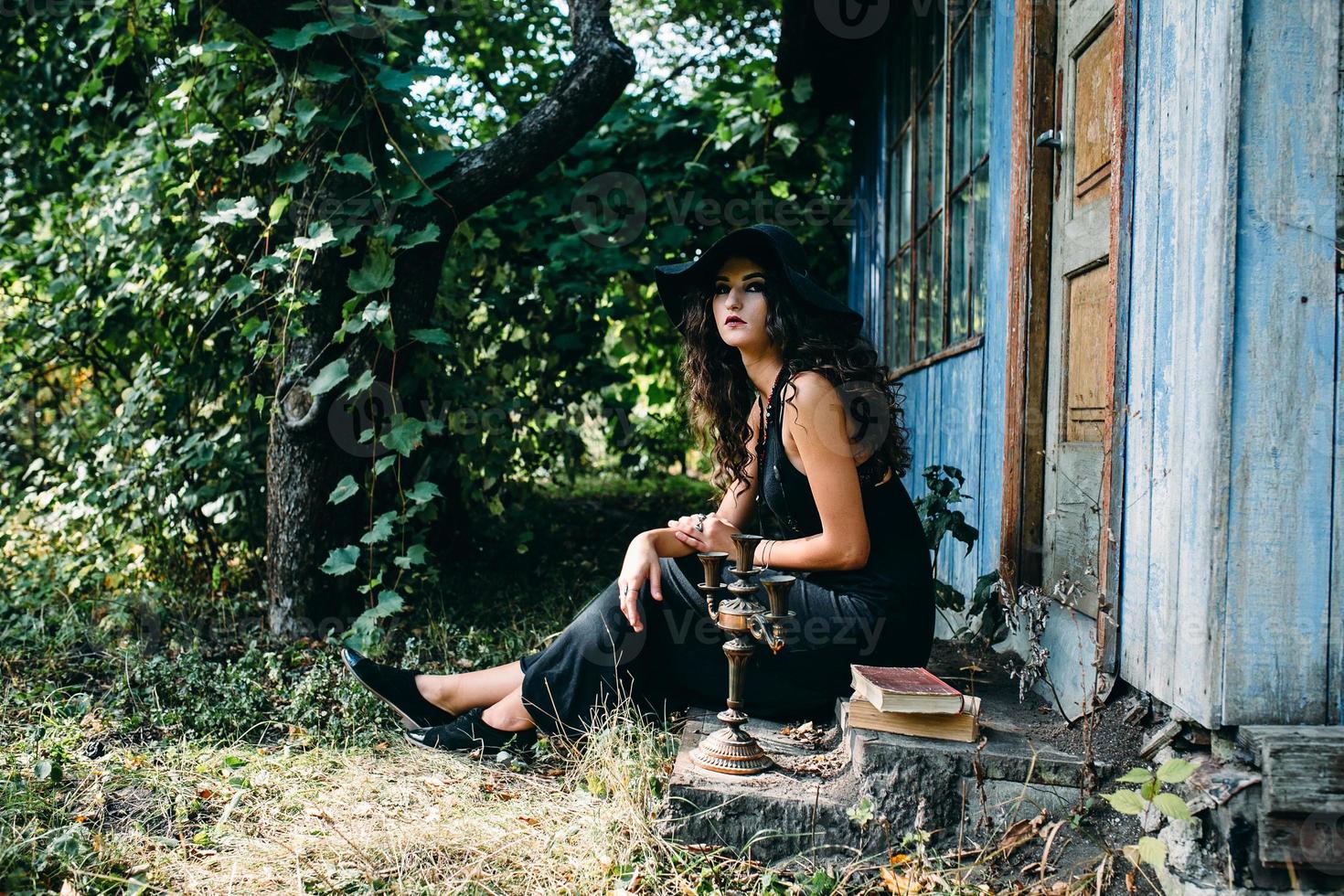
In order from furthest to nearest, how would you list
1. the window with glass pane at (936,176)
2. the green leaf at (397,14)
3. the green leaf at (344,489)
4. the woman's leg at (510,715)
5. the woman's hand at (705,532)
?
1. the green leaf at (344,489)
2. the green leaf at (397,14)
3. the window with glass pane at (936,176)
4. the woman's leg at (510,715)
5. the woman's hand at (705,532)

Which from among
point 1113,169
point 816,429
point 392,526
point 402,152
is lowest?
point 392,526

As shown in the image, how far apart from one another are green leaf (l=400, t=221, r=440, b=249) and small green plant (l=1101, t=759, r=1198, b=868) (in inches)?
111

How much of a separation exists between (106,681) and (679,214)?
3.84 metres

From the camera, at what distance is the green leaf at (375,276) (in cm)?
365

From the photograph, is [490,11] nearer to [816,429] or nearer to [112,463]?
[112,463]

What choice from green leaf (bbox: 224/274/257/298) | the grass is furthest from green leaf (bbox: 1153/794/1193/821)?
green leaf (bbox: 224/274/257/298)

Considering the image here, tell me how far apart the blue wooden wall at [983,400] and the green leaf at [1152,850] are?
4.16ft

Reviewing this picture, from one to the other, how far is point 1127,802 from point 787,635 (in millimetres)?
840

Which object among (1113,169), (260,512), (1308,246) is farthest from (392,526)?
(1308,246)

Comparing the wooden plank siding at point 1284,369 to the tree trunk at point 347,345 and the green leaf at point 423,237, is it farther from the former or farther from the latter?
the tree trunk at point 347,345

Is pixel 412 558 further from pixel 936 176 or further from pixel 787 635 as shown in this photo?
pixel 936 176

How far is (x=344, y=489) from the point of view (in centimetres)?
376

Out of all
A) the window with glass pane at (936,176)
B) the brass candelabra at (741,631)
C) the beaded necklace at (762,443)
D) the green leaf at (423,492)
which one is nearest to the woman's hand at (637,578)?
the brass candelabra at (741,631)

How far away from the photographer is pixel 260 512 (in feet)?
14.5
